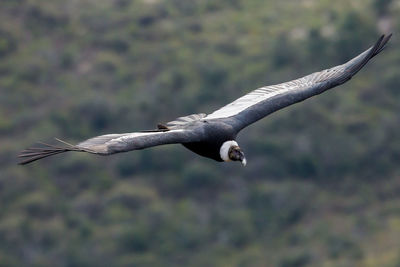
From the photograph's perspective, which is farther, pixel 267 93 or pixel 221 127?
pixel 267 93

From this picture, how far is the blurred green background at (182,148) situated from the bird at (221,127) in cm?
2302

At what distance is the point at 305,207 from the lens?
4494 cm

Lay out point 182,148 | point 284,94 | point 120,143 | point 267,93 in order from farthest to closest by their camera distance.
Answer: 1. point 182,148
2. point 267,93
3. point 284,94
4. point 120,143

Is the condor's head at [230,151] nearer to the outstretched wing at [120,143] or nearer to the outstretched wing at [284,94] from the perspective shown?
the outstretched wing at [284,94]

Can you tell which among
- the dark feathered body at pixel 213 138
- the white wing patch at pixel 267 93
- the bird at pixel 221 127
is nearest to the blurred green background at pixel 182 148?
the white wing patch at pixel 267 93

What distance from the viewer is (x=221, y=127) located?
15383 millimetres

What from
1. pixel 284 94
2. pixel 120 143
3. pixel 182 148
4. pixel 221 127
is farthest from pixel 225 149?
pixel 182 148

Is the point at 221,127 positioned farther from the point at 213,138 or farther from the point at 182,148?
the point at 182,148

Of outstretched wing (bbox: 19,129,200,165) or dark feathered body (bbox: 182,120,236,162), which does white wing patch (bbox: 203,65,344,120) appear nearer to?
dark feathered body (bbox: 182,120,236,162)

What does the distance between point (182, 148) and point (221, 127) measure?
31329 mm

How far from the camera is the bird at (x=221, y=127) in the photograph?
45.3 ft

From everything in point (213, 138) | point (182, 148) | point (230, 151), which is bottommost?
point (230, 151)

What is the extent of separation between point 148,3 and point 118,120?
26.9 feet

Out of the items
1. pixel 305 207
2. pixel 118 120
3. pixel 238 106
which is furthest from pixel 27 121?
pixel 238 106
